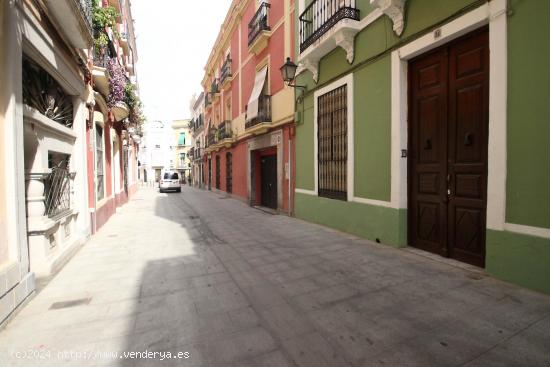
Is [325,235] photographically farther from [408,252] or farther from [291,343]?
[291,343]

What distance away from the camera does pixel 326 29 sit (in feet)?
20.6

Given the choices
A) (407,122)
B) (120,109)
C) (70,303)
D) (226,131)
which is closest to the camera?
(70,303)

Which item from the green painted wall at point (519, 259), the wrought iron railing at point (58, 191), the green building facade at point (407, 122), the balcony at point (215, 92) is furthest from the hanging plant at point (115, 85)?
the green painted wall at point (519, 259)

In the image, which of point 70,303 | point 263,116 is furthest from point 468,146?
point 263,116

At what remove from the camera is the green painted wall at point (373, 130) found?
5176 mm

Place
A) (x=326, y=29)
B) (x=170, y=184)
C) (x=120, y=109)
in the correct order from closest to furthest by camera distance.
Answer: (x=326, y=29)
(x=120, y=109)
(x=170, y=184)

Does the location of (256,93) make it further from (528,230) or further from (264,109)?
(528,230)

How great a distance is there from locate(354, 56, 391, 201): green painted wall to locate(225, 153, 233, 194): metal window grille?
1096cm

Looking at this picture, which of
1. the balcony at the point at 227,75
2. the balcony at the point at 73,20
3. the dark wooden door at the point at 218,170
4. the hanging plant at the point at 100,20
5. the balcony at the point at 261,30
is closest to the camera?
the balcony at the point at 73,20

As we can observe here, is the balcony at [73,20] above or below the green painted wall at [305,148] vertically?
above

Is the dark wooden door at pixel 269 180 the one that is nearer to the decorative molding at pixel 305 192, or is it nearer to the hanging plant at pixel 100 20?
the decorative molding at pixel 305 192

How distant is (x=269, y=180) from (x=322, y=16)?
20.5 feet

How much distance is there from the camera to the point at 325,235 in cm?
620

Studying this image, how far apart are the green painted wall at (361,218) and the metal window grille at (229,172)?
875cm
